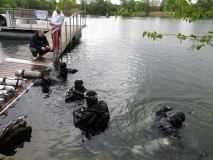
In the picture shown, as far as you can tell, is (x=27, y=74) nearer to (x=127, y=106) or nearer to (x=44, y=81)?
(x=44, y=81)

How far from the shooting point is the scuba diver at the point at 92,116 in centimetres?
704

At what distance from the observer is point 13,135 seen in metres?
6.45

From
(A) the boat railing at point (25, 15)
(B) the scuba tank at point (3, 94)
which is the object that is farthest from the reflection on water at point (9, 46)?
(B) the scuba tank at point (3, 94)

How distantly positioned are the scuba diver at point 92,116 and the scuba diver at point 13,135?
1402 mm

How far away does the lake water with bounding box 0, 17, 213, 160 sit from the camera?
260 inches

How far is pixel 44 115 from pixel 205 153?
483 cm

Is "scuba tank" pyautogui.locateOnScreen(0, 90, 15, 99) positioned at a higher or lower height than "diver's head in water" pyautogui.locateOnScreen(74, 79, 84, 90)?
lower

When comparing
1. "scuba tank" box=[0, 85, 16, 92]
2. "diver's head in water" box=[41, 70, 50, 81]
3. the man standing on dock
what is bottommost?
"scuba tank" box=[0, 85, 16, 92]

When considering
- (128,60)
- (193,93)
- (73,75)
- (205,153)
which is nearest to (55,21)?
(73,75)

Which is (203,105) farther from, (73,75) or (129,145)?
(73,75)

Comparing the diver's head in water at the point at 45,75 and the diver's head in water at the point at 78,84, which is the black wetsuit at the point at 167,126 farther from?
the diver's head in water at the point at 45,75

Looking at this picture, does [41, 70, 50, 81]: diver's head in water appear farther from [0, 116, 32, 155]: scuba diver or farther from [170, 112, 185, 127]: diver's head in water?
[170, 112, 185, 127]: diver's head in water

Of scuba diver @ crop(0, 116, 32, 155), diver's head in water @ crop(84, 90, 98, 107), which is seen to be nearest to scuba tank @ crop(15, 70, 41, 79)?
scuba diver @ crop(0, 116, 32, 155)

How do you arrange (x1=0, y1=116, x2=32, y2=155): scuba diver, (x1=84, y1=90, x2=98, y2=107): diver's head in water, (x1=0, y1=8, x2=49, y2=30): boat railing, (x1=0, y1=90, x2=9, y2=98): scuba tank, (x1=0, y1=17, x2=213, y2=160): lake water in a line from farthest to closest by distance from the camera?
(x1=0, y1=8, x2=49, y2=30): boat railing < (x1=0, y1=90, x2=9, y2=98): scuba tank < (x1=84, y1=90, x2=98, y2=107): diver's head in water < (x1=0, y1=17, x2=213, y2=160): lake water < (x1=0, y1=116, x2=32, y2=155): scuba diver
